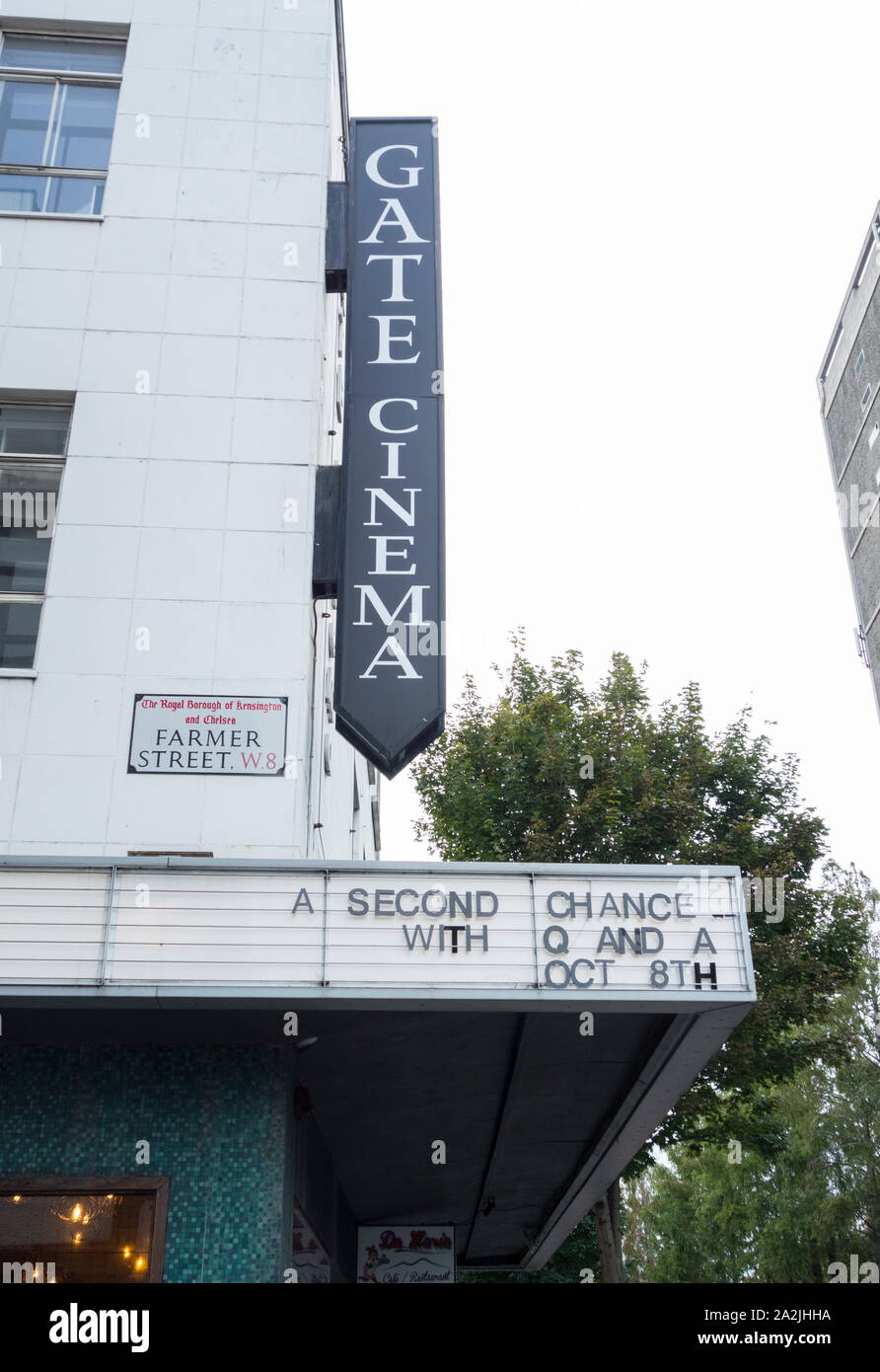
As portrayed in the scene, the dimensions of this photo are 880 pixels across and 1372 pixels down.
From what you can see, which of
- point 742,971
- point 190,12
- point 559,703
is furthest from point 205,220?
point 559,703

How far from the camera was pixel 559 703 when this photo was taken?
2114 centimetres

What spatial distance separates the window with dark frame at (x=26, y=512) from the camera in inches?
352

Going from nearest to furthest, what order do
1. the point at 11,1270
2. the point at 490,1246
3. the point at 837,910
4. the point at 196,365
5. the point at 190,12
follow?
the point at 11,1270
the point at 196,365
the point at 190,12
the point at 490,1246
the point at 837,910

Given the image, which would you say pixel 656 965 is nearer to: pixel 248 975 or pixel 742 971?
pixel 742 971

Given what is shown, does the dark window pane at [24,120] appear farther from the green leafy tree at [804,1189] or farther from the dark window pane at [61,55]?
the green leafy tree at [804,1189]

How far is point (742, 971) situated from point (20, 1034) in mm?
4396

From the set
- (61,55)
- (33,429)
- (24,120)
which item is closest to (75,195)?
(24,120)

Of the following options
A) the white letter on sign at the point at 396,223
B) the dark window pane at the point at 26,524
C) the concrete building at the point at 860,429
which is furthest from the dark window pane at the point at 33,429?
the concrete building at the point at 860,429

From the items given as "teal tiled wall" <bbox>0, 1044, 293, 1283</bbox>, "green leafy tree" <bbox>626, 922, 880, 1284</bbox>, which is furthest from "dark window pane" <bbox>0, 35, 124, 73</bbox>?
"green leafy tree" <bbox>626, 922, 880, 1284</bbox>

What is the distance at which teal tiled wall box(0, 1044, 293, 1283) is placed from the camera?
275 inches

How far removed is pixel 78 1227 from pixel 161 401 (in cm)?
608

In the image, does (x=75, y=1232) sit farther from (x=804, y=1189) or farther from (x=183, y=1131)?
(x=804, y=1189)

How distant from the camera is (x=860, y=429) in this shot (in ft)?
130

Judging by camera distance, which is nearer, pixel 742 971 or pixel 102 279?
pixel 742 971
